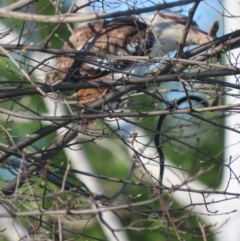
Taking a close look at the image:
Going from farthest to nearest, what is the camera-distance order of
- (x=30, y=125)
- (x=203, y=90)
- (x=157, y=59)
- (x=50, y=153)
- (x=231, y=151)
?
(x=30, y=125) → (x=231, y=151) → (x=50, y=153) → (x=203, y=90) → (x=157, y=59)

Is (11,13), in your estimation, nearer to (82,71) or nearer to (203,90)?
(203,90)

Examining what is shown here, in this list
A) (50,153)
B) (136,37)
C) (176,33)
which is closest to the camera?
(50,153)

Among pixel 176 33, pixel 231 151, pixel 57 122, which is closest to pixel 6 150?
pixel 57 122

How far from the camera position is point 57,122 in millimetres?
3211

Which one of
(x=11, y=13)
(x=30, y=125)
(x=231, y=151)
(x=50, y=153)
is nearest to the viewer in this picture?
(x=11, y=13)

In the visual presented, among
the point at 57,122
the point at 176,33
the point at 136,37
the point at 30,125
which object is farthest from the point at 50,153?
the point at 30,125

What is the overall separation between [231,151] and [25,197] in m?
5.22

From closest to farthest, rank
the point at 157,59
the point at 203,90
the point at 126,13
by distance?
1. the point at 126,13
2. the point at 157,59
3. the point at 203,90

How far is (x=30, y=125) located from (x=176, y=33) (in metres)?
5.21

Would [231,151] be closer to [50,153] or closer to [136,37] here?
[136,37]

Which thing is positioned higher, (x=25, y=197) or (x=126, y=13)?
(x=126, y=13)

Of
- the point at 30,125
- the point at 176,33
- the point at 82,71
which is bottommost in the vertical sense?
the point at 82,71

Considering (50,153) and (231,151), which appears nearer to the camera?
(50,153)

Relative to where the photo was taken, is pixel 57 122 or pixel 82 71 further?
pixel 82 71
